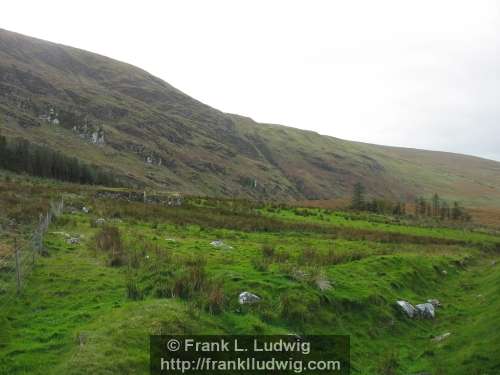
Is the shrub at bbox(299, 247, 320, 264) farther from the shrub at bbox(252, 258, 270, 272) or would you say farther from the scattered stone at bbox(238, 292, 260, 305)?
the scattered stone at bbox(238, 292, 260, 305)

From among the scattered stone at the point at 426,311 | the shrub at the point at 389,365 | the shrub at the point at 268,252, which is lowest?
the shrub at the point at 389,365

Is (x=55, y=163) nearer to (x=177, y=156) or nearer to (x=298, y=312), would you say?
(x=177, y=156)

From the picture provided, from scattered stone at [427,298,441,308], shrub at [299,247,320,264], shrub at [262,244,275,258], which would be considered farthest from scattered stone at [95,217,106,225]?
scattered stone at [427,298,441,308]

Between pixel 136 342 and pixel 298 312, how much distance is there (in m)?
5.56

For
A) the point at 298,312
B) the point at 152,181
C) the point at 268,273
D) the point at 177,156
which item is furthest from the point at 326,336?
the point at 177,156

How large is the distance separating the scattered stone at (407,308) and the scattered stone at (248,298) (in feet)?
22.1

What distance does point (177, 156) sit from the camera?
5477 inches

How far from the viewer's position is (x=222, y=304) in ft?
42.9

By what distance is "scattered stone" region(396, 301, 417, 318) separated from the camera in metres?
17.1

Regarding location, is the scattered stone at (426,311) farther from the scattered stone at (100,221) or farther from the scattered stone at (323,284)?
the scattered stone at (100,221)

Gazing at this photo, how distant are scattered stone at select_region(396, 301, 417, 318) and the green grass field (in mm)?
326

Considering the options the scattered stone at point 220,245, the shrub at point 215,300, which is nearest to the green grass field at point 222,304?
the shrub at point 215,300

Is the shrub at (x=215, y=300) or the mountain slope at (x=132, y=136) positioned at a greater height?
the mountain slope at (x=132, y=136)

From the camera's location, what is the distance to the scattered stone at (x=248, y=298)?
44.8 feet
